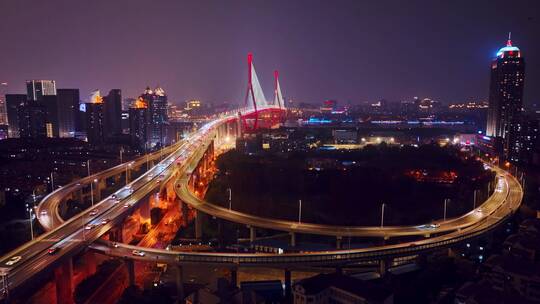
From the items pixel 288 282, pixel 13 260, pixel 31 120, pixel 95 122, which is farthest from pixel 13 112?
pixel 288 282

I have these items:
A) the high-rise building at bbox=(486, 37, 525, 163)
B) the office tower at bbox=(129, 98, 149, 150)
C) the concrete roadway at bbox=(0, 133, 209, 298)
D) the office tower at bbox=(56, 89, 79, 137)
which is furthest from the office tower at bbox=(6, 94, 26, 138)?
the high-rise building at bbox=(486, 37, 525, 163)

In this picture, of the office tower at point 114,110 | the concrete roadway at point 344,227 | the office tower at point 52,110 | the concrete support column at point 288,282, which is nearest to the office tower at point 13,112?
the office tower at point 52,110

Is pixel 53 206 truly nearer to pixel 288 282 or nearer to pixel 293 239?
pixel 293 239

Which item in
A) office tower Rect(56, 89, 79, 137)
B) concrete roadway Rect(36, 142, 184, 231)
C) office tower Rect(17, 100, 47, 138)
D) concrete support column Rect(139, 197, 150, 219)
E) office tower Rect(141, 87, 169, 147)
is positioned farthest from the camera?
office tower Rect(56, 89, 79, 137)

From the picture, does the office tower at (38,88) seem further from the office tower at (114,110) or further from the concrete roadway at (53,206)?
the concrete roadway at (53,206)

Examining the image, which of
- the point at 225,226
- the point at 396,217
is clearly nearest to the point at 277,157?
the point at 396,217

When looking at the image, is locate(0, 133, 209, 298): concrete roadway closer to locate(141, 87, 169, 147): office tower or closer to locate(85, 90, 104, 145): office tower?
locate(85, 90, 104, 145): office tower
